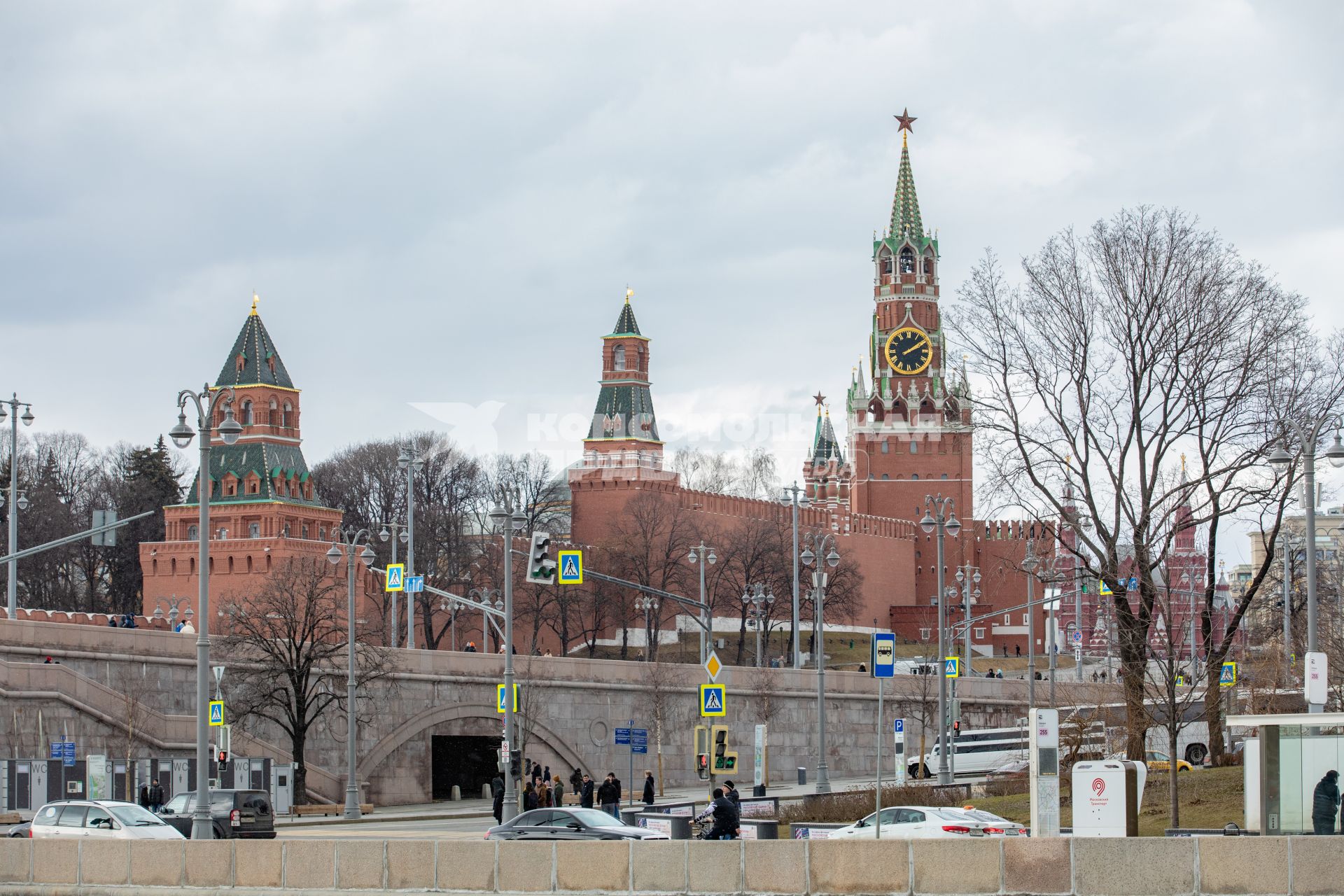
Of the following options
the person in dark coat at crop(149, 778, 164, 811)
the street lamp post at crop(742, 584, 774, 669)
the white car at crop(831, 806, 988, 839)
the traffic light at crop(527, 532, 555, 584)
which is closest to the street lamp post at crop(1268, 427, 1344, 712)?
the white car at crop(831, 806, 988, 839)

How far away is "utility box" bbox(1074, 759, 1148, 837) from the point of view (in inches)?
1072

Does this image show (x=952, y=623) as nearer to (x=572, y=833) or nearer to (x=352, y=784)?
(x=352, y=784)

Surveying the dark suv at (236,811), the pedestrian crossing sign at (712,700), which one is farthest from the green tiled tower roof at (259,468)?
the pedestrian crossing sign at (712,700)

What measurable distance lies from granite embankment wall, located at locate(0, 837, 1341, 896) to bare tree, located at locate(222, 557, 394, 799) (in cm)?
2647

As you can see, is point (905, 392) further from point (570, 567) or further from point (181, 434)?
point (181, 434)

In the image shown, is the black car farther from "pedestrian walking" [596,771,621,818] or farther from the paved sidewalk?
the paved sidewalk

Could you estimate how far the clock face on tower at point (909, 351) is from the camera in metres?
143

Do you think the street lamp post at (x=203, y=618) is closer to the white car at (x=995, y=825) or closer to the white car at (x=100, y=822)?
the white car at (x=100, y=822)

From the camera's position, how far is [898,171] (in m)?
146

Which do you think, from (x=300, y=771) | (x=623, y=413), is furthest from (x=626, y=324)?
(x=300, y=771)

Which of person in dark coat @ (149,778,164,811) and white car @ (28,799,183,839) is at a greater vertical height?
white car @ (28,799,183,839)

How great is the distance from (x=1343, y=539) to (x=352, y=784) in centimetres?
7625

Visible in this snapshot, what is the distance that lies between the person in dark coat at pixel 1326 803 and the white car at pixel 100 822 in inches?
693

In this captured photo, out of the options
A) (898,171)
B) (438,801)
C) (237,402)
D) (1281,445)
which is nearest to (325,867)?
(1281,445)
